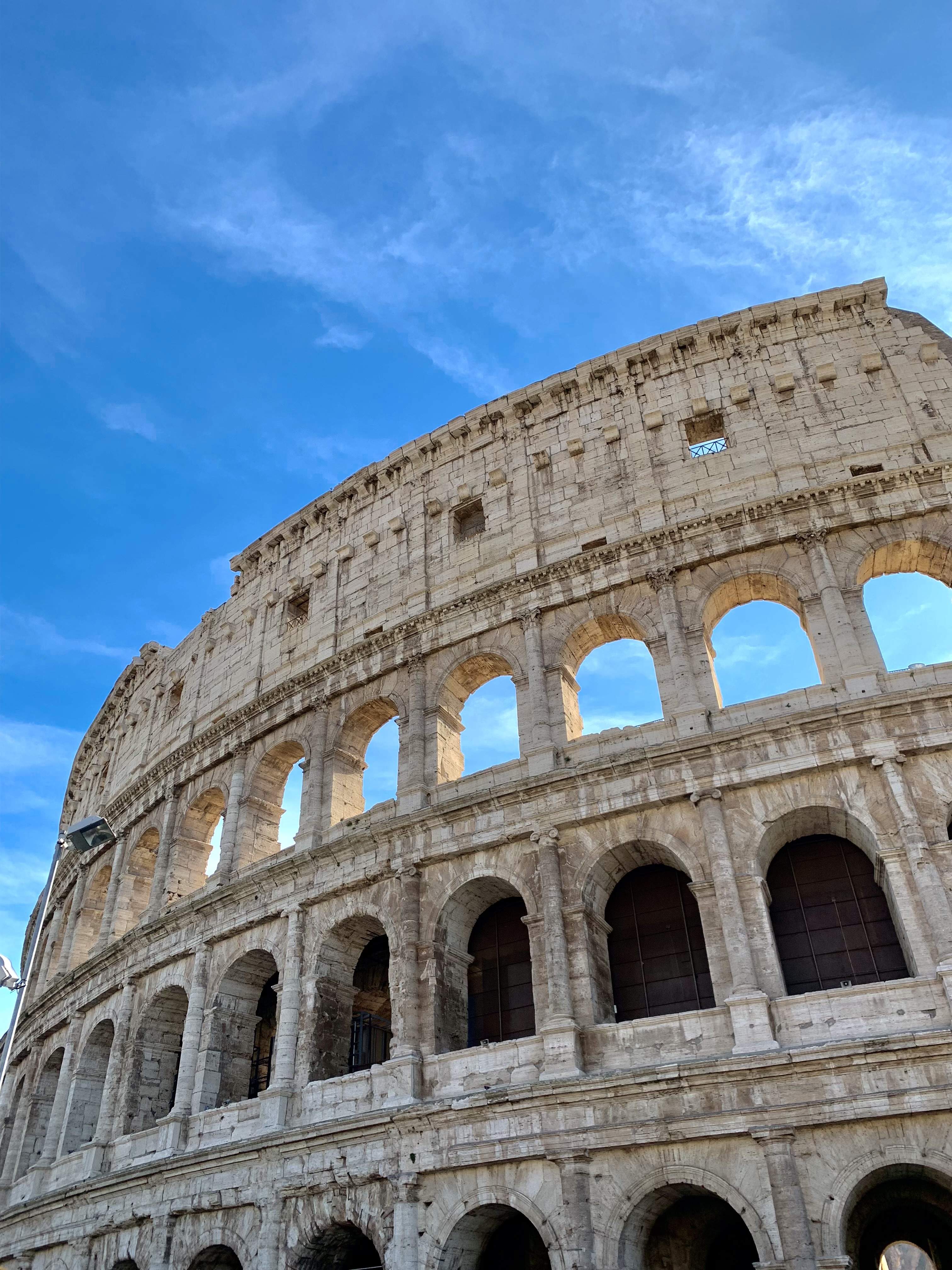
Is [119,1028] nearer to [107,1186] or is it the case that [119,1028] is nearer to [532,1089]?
[107,1186]

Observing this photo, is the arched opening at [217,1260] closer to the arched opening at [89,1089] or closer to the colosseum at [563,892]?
the colosseum at [563,892]

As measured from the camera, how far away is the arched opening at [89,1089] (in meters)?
19.5

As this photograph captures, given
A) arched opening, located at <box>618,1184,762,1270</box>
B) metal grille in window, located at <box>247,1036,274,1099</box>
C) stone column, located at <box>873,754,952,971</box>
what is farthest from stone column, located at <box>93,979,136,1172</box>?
stone column, located at <box>873,754,952,971</box>

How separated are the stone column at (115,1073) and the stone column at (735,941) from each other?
40.0ft

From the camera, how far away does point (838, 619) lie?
14.8 metres

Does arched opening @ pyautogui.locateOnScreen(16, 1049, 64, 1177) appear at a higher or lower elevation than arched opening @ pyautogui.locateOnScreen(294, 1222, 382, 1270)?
higher

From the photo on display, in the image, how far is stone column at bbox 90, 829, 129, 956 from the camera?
21.8 meters

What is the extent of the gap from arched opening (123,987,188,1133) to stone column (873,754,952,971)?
13114 mm

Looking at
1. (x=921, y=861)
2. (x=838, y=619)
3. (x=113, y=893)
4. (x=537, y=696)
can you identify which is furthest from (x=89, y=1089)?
(x=838, y=619)

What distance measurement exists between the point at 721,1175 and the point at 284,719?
11.8 metres

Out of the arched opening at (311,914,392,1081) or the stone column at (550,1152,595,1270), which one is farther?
the arched opening at (311,914,392,1081)

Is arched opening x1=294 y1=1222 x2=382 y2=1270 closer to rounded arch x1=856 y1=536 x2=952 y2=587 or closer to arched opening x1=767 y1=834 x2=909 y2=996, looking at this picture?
arched opening x1=767 y1=834 x2=909 y2=996

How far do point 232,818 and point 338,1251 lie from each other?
803 cm

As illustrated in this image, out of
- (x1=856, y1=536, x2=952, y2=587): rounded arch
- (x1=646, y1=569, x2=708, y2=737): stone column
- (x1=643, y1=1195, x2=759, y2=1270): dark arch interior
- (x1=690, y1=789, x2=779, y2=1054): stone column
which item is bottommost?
(x1=643, y1=1195, x2=759, y2=1270): dark arch interior
